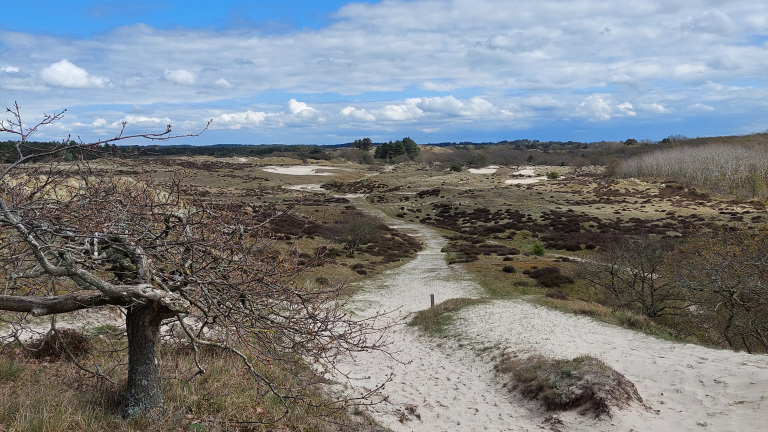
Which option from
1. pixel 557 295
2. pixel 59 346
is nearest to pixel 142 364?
pixel 59 346

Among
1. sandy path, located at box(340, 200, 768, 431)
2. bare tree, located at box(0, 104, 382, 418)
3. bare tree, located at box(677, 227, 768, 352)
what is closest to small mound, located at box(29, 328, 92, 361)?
bare tree, located at box(0, 104, 382, 418)

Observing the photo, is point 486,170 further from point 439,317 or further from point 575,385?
point 575,385

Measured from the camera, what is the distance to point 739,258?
740 inches

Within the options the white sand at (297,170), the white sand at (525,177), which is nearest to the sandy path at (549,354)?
the white sand at (525,177)

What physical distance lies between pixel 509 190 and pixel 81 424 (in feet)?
304

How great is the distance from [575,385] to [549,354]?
2.96 meters

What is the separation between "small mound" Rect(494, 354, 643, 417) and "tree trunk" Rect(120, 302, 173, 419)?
9.79 meters

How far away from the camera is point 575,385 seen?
1233 centimetres

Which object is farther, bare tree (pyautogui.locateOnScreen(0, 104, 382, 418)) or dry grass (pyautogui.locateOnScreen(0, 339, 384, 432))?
dry grass (pyautogui.locateOnScreen(0, 339, 384, 432))

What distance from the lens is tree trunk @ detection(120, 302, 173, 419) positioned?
601cm

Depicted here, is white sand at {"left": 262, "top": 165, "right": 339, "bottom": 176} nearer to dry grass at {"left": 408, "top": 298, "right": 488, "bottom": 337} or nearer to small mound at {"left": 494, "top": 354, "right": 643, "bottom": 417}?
dry grass at {"left": 408, "top": 298, "right": 488, "bottom": 337}

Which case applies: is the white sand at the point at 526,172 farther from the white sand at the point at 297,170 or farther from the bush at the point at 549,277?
the bush at the point at 549,277

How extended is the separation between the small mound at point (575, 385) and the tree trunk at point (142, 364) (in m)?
9.79

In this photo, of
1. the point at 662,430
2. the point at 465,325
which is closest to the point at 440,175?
the point at 465,325
